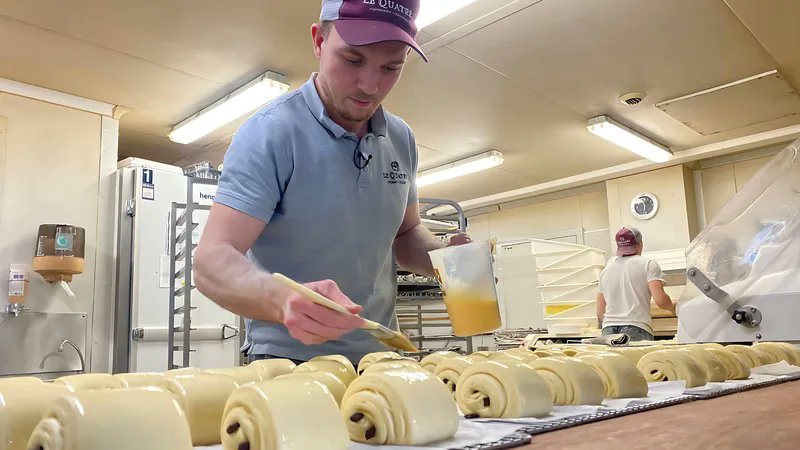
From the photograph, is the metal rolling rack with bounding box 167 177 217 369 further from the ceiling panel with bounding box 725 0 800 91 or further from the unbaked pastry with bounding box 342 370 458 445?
→ the ceiling panel with bounding box 725 0 800 91

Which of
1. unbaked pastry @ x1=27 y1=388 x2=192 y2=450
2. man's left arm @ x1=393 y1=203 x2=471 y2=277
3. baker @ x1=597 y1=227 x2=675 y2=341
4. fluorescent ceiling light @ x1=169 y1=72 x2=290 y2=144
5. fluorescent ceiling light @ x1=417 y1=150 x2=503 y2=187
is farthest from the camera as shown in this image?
fluorescent ceiling light @ x1=417 y1=150 x2=503 y2=187

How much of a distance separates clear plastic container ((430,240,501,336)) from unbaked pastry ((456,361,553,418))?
11.2 inches

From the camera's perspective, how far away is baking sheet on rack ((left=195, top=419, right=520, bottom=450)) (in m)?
0.71

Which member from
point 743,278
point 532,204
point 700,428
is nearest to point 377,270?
point 700,428

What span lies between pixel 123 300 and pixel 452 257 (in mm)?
3789

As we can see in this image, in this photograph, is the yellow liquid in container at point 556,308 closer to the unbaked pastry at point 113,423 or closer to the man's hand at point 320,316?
the man's hand at point 320,316

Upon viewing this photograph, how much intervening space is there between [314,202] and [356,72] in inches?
11.4

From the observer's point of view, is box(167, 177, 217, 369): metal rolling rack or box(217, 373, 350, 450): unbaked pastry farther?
box(167, 177, 217, 369): metal rolling rack

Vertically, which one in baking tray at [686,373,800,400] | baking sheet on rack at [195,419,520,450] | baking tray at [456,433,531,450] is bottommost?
baking tray at [686,373,800,400]

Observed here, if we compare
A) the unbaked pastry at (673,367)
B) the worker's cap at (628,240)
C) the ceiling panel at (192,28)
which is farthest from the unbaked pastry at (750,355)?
the ceiling panel at (192,28)

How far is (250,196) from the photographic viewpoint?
1.18 metres

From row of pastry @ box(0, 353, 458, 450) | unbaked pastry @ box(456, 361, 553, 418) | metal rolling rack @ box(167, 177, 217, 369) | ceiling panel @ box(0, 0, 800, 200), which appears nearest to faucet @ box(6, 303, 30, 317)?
metal rolling rack @ box(167, 177, 217, 369)

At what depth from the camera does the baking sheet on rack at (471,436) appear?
711mm

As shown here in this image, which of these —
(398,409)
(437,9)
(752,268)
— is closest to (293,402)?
(398,409)
